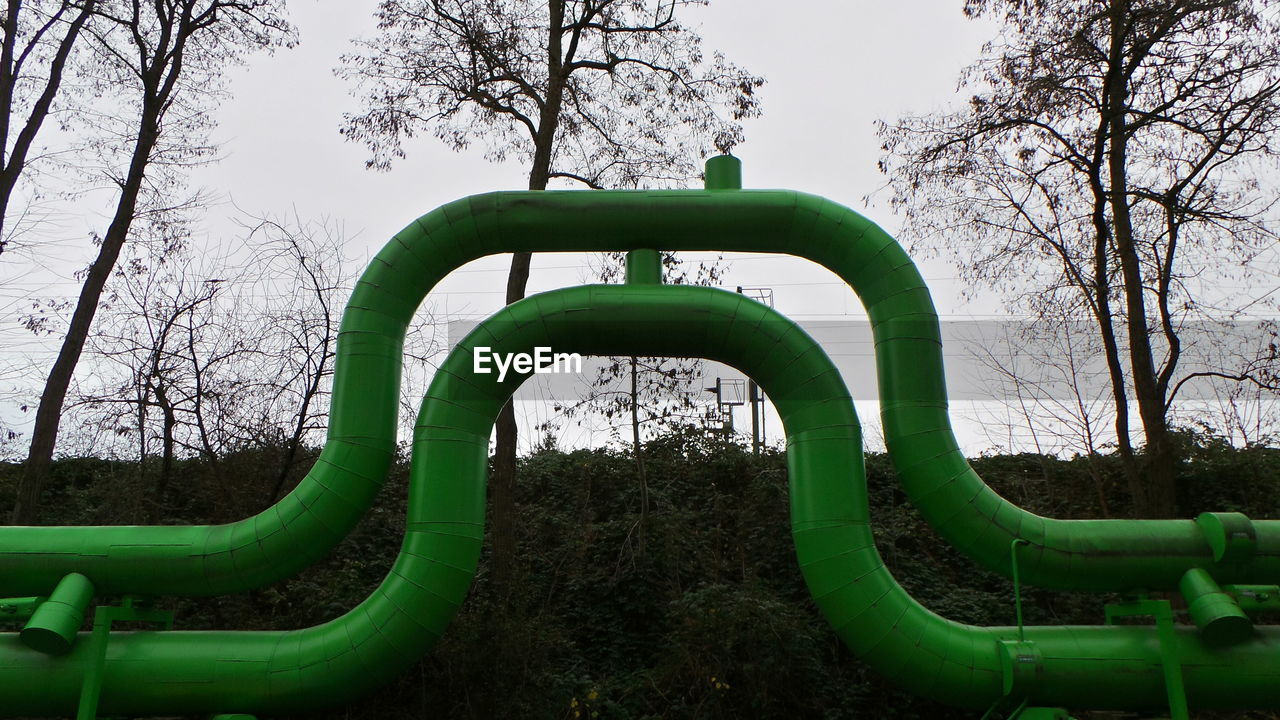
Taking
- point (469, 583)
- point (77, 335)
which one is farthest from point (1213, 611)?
point (77, 335)

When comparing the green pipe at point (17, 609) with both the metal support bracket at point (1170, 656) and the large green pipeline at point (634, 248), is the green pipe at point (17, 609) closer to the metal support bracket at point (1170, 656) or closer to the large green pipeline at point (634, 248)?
the large green pipeline at point (634, 248)

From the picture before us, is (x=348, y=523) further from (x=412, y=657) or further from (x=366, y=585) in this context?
(x=366, y=585)

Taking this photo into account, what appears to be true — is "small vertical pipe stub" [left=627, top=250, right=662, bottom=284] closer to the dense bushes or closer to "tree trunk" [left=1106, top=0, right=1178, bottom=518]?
the dense bushes

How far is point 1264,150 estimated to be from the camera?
34.8 feet

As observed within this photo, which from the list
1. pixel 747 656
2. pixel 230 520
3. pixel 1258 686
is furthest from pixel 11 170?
pixel 1258 686

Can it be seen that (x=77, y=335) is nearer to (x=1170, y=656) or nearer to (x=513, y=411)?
(x=513, y=411)

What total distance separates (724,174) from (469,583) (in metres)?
4.31

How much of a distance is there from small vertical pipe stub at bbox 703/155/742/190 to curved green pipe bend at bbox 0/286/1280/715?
1.25m

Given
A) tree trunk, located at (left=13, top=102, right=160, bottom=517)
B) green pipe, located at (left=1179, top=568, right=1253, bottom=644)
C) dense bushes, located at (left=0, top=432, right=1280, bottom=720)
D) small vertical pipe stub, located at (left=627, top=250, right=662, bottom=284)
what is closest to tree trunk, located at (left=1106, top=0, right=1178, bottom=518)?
dense bushes, located at (left=0, top=432, right=1280, bottom=720)

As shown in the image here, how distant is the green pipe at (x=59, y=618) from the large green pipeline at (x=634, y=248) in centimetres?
17

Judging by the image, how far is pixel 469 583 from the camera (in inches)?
257

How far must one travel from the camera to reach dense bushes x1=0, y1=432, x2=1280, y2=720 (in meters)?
8.38

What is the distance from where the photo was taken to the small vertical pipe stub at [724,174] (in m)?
7.48

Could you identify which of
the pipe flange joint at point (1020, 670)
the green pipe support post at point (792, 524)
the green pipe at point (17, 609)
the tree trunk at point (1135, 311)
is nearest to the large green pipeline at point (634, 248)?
the green pipe support post at point (792, 524)
